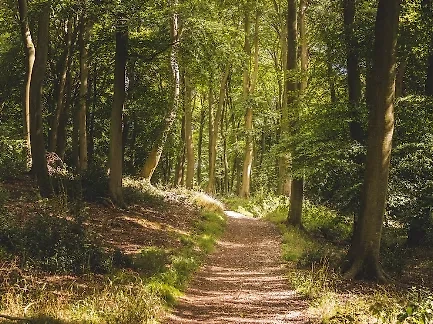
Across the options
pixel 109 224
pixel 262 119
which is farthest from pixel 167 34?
pixel 262 119

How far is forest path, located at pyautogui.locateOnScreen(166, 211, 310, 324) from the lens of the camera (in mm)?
7648

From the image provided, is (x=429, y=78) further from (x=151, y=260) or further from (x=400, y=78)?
(x=151, y=260)

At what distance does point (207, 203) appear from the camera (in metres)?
21.1

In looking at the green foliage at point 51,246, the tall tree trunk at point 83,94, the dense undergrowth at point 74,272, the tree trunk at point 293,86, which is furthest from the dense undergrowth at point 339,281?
the tall tree trunk at point 83,94

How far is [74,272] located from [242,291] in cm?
339

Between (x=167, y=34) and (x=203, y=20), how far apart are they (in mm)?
2084

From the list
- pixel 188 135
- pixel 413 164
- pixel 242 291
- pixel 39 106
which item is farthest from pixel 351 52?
pixel 188 135

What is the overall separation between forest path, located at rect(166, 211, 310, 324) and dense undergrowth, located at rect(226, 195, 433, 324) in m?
0.32

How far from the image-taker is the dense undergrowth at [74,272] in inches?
242

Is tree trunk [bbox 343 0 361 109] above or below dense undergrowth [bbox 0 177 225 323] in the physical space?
above

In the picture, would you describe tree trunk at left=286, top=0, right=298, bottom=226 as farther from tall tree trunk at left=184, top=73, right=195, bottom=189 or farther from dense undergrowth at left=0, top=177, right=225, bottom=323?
tall tree trunk at left=184, top=73, right=195, bottom=189

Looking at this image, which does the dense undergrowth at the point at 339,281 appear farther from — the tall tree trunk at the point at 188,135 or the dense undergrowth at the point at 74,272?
the tall tree trunk at the point at 188,135

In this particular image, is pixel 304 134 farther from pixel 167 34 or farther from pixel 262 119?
pixel 262 119

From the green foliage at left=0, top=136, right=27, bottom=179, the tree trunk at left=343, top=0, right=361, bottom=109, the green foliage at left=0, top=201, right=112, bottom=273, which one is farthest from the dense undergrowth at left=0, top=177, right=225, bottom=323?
the tree trunk at left=343, top=0, right=361, bottom=109
